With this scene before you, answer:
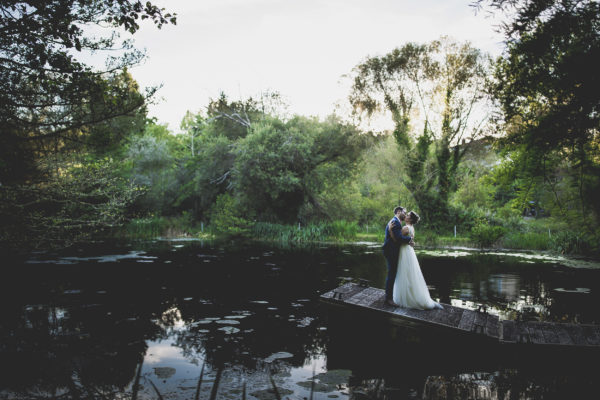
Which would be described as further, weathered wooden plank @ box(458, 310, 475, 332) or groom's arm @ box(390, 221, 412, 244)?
groom's arm @ box(390, 221, 412, 244)

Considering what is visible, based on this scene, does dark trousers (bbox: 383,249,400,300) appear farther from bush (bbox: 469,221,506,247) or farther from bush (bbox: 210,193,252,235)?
bush (bbox: 210,193,252,235)

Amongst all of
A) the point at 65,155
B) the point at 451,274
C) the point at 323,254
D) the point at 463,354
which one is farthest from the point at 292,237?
the point at 463,354

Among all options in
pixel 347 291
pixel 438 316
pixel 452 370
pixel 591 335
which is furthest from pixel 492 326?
pixel 347 291

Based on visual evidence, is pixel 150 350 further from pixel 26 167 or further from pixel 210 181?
pixel 210 181

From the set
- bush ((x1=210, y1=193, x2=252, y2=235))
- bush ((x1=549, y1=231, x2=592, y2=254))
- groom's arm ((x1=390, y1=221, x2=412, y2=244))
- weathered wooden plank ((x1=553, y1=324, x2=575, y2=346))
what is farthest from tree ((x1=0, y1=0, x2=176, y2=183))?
bush ((x1=210, y1=193, x2=252, y2=235))

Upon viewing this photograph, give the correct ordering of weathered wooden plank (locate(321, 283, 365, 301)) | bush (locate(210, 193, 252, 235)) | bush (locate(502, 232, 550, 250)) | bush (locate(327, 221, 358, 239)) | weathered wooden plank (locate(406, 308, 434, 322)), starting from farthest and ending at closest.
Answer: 1. bush (locate(210, 193, 252, 235))
2. bush (locate(327, 221, 358, 239))
3. bush (locate(502, 232, 550, 250))
4. weathered wooden plank (locate(321, 283, 365, 301))
5. weathered wooden plank (locate(406, 308, 434, 322))

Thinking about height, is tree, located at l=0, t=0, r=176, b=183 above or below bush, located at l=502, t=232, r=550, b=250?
above

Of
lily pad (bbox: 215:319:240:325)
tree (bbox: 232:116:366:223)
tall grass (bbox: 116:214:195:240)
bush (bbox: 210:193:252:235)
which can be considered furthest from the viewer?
bush (bbox: 210:193:252:235)

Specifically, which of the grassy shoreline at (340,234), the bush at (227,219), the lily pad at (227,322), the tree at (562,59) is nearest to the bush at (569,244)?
the grassy shoreline at (340,234)

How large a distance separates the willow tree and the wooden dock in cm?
2172

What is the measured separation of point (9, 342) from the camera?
6.88 metres

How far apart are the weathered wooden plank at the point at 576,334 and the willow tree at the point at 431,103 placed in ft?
72.2

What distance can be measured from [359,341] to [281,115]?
27.2 m

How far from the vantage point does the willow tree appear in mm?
27759
